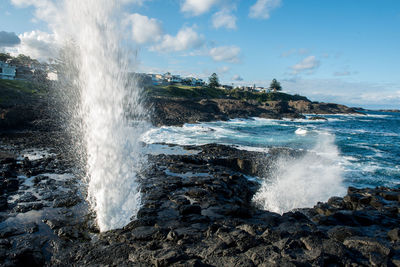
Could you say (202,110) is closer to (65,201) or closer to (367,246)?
(65,201)

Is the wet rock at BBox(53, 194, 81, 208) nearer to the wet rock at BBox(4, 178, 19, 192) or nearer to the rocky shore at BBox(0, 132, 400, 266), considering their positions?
the rocky shore at BBox(0, 132, 400, 266)

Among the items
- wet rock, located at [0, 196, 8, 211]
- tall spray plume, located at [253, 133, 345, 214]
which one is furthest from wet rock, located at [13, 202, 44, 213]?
tall spray plume, located at [253, 133, 345, 214]

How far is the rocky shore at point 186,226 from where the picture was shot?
6879mm

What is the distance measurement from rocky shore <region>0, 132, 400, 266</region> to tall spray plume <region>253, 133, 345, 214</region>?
1.15 metres

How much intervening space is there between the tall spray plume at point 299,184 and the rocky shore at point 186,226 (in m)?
1.15

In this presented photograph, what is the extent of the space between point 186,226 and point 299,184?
12529 mm

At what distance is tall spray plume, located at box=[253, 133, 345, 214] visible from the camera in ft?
50.9

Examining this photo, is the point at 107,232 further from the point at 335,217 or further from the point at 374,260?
the point at 335,217

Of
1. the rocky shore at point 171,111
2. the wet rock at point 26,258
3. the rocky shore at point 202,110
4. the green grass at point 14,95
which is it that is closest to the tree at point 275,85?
the rocky shore at point 171,111

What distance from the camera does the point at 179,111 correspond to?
198ft

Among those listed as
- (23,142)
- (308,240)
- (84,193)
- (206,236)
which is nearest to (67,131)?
(23,142)

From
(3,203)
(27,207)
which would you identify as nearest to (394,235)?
(27,207)

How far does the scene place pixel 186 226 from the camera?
9.14 m

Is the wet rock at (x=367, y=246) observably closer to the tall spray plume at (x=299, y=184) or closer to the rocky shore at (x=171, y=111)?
the tall spray plume at (x=299, y=184)
